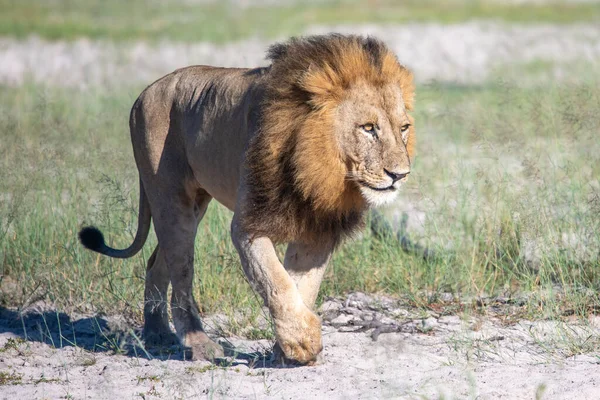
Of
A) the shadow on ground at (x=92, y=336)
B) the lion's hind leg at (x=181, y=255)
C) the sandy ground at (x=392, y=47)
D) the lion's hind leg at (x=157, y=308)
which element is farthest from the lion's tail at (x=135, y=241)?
the sandy ground at (x=392, y=47)

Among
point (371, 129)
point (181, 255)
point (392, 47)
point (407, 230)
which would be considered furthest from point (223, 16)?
point (371, 129)

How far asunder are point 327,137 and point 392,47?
49.1ft

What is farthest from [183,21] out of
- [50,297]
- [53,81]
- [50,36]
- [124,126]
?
[50,297]

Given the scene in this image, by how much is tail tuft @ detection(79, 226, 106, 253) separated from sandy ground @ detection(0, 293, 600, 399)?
1.72 ft

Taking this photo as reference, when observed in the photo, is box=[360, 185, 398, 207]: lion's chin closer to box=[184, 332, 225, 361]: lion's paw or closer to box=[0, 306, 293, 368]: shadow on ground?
box=[0, 306, 293, 368]: shadow on ground

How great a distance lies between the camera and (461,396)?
376 centimetres

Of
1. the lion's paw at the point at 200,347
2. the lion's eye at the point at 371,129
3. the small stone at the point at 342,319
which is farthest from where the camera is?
the small stone at the point at 342,319

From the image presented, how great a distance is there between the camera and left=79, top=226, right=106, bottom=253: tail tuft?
5.09 meters

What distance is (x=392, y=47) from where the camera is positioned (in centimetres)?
1861

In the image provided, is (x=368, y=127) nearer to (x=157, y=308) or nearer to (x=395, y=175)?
(x=395, y=175)

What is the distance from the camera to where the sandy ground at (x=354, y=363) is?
392 cm

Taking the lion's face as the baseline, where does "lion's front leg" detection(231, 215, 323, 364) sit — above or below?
below

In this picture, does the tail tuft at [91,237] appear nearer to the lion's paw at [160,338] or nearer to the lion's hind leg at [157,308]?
the lion's hind leg at [157,308]

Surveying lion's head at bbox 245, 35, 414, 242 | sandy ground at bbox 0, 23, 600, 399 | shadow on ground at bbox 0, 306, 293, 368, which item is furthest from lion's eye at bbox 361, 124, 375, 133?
shadow on ground at bbox 0, 306, 293, 368
